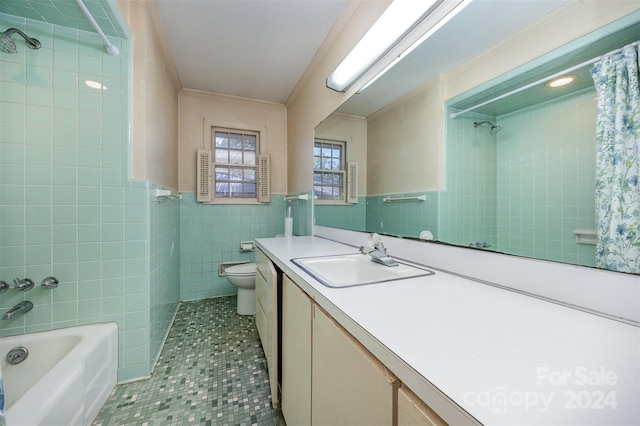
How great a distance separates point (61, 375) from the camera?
1.02m

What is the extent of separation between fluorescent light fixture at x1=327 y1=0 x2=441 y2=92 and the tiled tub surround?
4.44ft

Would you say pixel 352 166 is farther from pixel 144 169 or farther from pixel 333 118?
pixel 144 169

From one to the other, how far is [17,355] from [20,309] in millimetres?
226

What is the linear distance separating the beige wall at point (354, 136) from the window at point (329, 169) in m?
0.06

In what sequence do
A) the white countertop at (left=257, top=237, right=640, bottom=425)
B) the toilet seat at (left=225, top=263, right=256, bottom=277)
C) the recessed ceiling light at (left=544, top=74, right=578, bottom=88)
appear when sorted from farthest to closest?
the toilet seat at (left=225, top=263, right=256, bottom=277)
the recessed ceiling light at (left=544, top=74, right=578, bottom=88)
the white countertop at (left=257, top=237, right=640, bottom=425)

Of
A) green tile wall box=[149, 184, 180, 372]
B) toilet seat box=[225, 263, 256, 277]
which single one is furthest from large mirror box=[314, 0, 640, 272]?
green tile wall box=[149, 184, 180, 372]

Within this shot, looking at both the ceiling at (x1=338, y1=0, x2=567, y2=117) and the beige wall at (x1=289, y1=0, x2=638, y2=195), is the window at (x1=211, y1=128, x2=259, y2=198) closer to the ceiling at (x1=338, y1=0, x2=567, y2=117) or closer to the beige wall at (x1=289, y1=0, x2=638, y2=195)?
the beige wall at (x1=289, y1=0, x2=638, y2=195)

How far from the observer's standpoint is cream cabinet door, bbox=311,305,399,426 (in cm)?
47

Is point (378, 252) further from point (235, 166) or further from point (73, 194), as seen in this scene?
point (235, 166)

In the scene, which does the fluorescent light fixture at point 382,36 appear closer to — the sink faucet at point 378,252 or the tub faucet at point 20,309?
the sink faucet at point 378,252

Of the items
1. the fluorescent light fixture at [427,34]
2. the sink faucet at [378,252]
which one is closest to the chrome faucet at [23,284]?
the sink faucet at [378,252]

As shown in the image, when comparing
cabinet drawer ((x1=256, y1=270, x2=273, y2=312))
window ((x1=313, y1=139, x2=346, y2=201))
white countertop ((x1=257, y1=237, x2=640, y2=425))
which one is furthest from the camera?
window ((x1=313, y1=139, x2=346, y2=201))

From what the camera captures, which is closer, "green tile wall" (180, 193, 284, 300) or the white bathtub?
the white bathtub

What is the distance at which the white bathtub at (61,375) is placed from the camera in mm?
880
